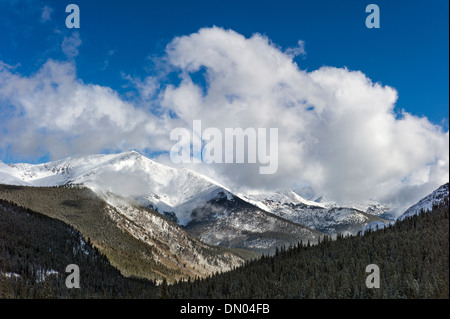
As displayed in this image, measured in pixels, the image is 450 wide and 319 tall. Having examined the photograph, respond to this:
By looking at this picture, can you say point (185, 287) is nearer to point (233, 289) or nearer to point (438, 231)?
point (233, 289)

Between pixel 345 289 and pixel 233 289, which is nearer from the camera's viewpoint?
pixel 345 289

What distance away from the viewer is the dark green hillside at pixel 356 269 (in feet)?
263

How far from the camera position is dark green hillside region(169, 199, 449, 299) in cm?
8019

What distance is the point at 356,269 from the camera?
100m

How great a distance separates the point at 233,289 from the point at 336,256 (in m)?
35.6
